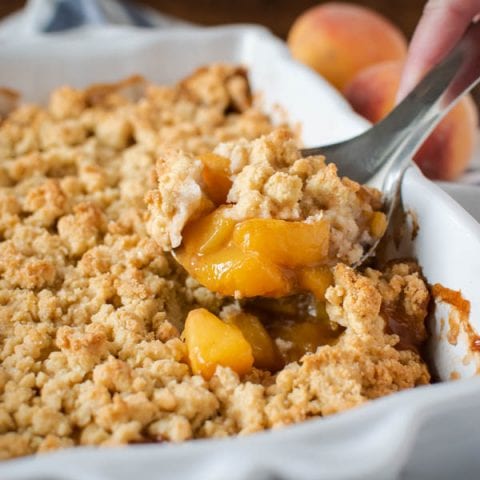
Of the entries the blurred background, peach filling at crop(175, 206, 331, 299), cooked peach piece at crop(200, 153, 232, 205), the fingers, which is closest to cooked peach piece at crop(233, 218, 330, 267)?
peach filling at crop(175, 206, 331, 299)

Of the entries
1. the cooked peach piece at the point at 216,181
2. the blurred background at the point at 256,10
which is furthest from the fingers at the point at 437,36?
the blurred background at the point at 256,10

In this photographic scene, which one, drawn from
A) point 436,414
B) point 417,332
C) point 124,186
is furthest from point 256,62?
point 436,414

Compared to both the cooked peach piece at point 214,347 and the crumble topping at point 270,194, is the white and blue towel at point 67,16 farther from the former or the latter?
the cooked peach piece at point 214,347

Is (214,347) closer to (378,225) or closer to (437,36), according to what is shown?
(378,225)

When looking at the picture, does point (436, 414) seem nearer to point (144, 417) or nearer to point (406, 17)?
point (144, 417)

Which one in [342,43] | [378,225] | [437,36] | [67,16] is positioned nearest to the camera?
[378,225]

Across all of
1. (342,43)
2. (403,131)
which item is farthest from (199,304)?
(342,43)
